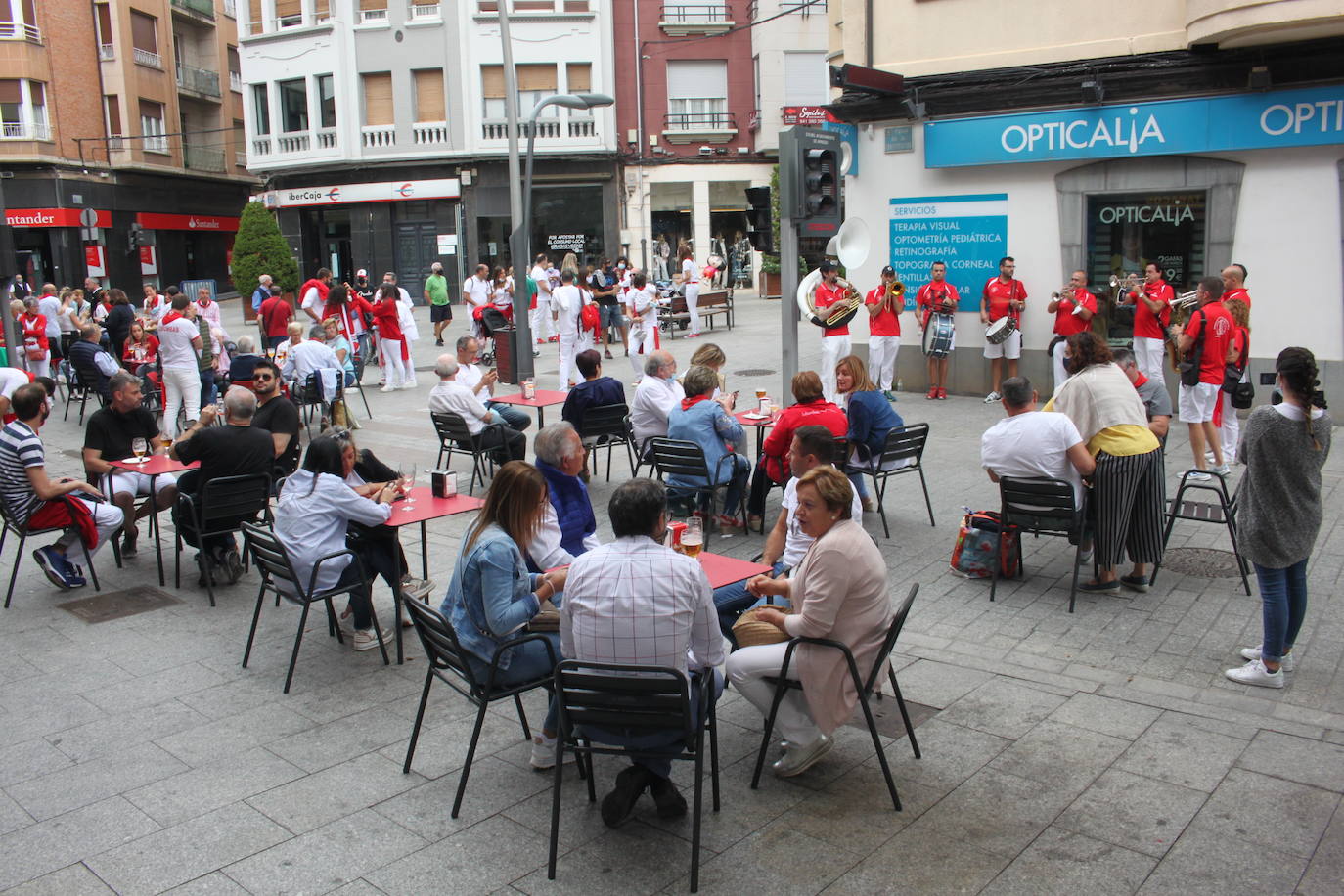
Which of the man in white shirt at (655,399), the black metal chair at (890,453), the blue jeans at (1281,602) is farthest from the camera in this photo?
the man in white shirt at (655,399)

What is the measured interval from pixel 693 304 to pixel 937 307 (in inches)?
356

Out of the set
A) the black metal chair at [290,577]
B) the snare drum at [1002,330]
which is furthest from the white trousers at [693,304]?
the black metal chair at [290,577]

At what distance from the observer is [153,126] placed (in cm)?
4009

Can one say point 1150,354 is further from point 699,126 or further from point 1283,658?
point 699,126

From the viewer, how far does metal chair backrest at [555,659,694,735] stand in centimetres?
390

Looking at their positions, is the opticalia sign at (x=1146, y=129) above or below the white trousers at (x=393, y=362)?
above

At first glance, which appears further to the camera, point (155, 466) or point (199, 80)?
point (199, 80)

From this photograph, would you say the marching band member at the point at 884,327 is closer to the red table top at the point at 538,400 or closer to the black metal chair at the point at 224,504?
the red table top at the point at 538,400

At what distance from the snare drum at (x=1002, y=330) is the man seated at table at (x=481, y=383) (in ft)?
20.3

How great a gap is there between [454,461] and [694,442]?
4.46 metres

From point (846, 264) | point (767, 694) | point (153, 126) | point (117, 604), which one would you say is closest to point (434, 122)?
point (153, 126)

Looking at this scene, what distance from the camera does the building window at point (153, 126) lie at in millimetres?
39312

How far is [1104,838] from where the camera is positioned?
4.18 m

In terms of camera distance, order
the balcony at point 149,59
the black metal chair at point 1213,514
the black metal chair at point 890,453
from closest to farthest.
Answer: the black metal chair at point 1213,514
the black metal chair at point 890,453
the balcony at point 149,59
